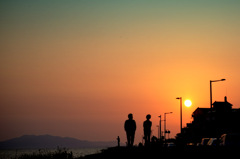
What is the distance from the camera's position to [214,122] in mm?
113438

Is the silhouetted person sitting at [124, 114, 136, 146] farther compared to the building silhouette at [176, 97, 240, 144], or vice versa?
the building silhouette at [176, 97, 240, 144]

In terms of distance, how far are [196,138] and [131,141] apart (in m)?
118

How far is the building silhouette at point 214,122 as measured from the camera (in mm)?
104875

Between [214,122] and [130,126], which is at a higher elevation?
[214,122]

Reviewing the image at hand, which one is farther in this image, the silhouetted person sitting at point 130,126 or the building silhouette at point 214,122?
the building silhouette at point 214,122

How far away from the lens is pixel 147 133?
2900 centimetres

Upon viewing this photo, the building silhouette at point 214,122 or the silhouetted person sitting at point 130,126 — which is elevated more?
the building silhouette at point 214,122

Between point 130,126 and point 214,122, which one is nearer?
point 130,126

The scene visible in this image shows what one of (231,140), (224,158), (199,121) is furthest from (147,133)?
(199,121)

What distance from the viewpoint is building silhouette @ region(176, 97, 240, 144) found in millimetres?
104875

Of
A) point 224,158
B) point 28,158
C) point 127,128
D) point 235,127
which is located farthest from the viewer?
point 235,127

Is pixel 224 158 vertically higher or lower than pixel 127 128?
lower

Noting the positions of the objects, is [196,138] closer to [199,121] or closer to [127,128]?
[199,121]

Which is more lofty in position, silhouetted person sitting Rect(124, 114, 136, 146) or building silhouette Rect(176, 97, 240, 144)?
building silhouette Rect(176, 97, 240, 144)
